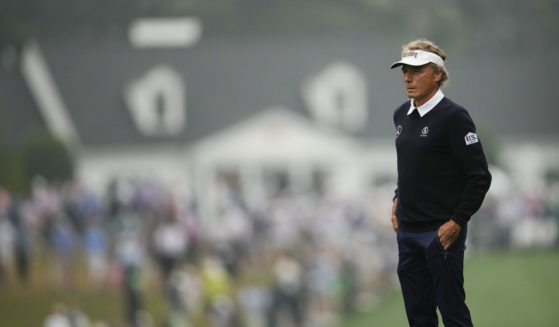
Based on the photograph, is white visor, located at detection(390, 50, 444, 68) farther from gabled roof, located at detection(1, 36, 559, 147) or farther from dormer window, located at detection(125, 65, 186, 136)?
dormer window, located at detection(125, 65, 186, 136)

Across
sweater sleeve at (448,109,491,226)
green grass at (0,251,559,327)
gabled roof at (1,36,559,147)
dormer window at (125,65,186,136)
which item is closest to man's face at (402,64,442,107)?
sweater sleeve at (448,109,491,226)

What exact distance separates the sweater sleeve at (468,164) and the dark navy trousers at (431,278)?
11cm

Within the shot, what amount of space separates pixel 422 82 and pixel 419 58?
96 millimetres

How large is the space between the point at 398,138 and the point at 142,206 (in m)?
16.4

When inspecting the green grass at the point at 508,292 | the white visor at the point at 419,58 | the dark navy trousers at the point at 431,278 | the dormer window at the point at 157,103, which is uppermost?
the dormer window at the point at 157,103

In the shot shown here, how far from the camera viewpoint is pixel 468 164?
172 inches

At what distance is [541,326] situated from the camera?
67.2 ft

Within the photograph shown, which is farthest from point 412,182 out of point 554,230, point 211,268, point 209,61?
point 209,61

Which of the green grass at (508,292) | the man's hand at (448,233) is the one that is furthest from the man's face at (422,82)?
the green grass at (508,292)

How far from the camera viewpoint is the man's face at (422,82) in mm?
4477

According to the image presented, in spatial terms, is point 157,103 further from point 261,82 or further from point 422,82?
point 422,82

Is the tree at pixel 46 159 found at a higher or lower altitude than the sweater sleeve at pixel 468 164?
higher

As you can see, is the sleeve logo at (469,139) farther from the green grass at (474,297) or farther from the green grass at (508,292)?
the green grass at (508,292)

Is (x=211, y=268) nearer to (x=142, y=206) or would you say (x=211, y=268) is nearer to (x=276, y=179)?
(x=142, y=206)
